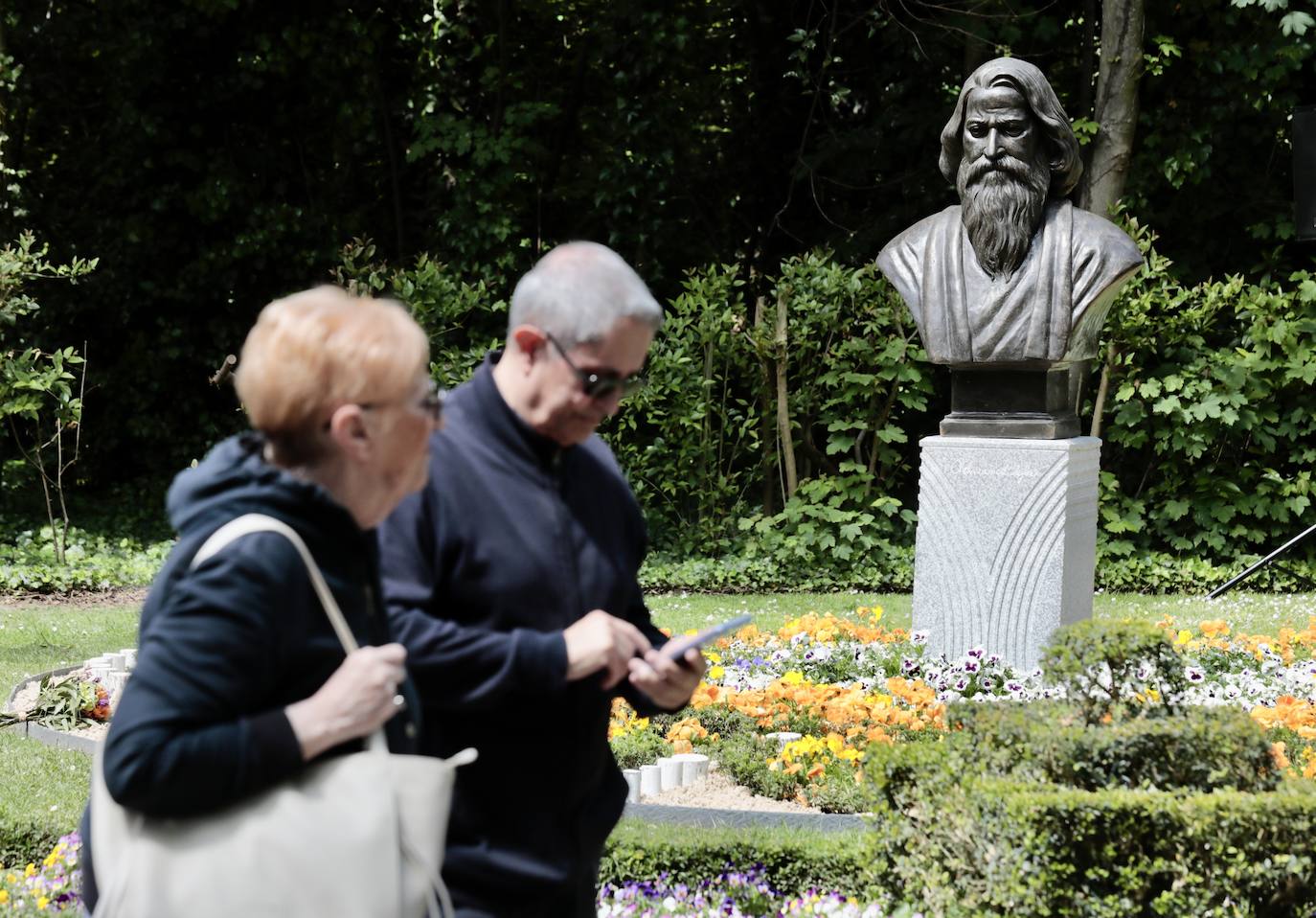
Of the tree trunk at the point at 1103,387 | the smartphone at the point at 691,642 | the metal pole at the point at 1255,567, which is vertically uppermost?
the smartphone at the point at 691,642

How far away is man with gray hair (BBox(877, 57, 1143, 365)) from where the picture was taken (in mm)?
6789

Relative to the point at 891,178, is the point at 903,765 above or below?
below

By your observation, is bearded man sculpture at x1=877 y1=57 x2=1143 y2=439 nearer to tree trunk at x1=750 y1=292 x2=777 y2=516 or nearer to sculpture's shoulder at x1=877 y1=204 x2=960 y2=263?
sculpture's shoulder at x1=877 y1=204 x2=960 y2=263

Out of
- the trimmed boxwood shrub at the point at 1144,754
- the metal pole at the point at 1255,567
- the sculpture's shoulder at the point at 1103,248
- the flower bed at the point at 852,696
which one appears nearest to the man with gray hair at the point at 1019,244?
the sculpture's shoulder at the point at 1103,248

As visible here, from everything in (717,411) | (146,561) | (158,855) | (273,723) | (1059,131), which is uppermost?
(1059,131)

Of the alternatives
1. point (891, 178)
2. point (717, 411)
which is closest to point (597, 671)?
point (717, 411)

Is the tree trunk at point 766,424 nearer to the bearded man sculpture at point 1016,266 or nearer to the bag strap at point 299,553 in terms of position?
the bearded man sculpture at point 1016,266

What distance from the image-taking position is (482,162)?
1437 centimetres

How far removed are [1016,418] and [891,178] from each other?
7.11 m

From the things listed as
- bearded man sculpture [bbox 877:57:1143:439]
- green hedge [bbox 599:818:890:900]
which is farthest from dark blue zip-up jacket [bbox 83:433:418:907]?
bearded man sculpture [bbox 877:57:1143:439]

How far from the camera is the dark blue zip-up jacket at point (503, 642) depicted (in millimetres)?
2072

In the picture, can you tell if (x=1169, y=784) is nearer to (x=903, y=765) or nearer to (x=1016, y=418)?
(x=903, y=765)

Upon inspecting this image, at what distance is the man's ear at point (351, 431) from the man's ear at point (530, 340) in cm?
48

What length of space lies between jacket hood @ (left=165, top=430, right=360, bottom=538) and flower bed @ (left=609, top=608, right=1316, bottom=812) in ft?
8.81
